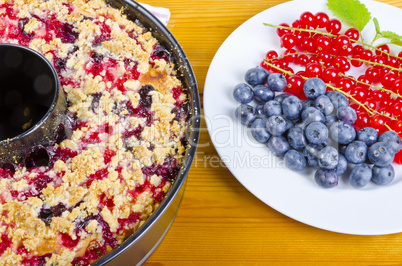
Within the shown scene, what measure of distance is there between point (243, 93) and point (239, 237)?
42 centimetres

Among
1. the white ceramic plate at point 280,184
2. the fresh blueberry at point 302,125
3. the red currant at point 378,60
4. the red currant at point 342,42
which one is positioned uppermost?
the red currant at point 342,42

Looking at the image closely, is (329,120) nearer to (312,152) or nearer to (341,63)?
(312,152)

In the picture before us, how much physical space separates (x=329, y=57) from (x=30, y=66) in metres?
0.93

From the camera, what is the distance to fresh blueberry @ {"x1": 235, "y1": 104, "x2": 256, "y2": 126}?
120cm

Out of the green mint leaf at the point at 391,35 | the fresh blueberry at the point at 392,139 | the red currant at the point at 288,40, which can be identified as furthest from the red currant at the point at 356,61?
the fresh blueberry at the point at 392,139

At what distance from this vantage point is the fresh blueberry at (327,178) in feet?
→ 3.59

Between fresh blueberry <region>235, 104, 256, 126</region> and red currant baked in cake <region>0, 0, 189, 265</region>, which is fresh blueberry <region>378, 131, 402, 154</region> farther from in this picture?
red currant baked in cake <region>0, 0, 189, 265</region>

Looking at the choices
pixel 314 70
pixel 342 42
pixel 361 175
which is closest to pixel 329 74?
pixel 314 70

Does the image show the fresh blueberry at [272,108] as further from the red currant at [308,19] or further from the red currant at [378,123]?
the red currant at [308,19]

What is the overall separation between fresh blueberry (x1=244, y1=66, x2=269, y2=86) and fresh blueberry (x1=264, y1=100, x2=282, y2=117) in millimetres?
98

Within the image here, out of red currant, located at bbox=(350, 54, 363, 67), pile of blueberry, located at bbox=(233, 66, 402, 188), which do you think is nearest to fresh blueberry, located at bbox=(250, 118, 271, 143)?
pile of blueberry, located at bbox=(233, 66, 402, 188)

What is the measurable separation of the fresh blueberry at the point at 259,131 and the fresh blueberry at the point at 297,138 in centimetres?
6

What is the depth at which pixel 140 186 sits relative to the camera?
97cm

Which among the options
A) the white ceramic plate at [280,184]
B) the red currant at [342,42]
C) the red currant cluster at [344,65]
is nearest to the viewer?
the white ceramic plate at [280,184]
